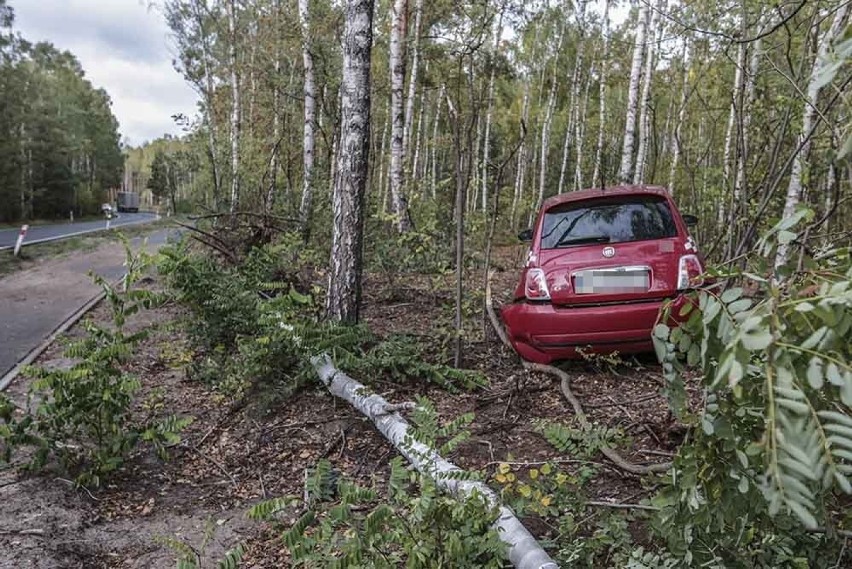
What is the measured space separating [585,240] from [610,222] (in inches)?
10.9

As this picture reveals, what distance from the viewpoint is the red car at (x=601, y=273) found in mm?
5027

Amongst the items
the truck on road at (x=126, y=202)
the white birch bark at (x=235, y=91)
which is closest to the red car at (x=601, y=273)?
the white birch bark at (x=235, y=91)

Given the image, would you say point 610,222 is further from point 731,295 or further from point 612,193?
point 731,295

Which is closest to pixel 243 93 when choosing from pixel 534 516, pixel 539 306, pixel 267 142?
pixel 267 142

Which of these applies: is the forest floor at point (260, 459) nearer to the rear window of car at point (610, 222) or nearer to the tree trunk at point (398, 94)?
the rear window of car at point (610, 222)

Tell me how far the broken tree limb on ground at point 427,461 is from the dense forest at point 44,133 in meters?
37.4

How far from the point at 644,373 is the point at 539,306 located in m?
1.13

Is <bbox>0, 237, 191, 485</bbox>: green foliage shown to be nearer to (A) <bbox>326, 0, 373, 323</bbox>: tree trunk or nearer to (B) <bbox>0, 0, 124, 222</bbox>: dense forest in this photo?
(A) <bbox>326, 0, 373, 323</bbox>: tree trunk

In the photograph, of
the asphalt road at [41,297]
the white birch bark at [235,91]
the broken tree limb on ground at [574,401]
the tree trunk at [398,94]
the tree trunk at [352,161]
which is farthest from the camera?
the white birch bark at [235,91]

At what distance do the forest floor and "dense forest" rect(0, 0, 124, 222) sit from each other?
119 ft

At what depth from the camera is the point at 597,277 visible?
5113 mm

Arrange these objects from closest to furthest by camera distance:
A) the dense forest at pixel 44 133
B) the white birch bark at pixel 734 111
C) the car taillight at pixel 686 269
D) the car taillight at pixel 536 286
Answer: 1. the car taillight at pixel 686 269
2. the car taillight at pixel 536 286
3. the white birch bark at pixel 734 111
4. the dense forest at pixel 44 133

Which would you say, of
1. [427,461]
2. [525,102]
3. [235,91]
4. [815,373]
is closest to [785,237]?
[815,373]

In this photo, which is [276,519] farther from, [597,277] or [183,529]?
[597,277]
